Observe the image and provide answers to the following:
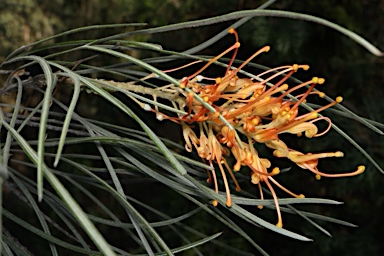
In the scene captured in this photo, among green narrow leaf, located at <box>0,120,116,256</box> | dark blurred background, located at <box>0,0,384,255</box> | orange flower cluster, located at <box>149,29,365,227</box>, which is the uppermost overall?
green narrow leaf, located at <box>0,120,116,256</box>

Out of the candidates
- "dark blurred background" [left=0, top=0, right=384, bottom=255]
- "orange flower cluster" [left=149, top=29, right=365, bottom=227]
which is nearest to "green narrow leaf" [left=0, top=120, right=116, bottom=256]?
"orange flower cluster" [left=149, top=29, right=365, bottom=227]

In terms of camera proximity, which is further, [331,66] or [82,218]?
[331,66]

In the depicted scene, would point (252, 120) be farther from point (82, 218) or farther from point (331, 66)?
point (331, 66)

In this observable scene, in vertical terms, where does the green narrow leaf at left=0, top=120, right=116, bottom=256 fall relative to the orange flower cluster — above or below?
above

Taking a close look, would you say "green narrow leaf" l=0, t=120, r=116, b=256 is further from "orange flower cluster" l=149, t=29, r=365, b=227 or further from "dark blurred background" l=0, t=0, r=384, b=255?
"dark blurred background" l=0, t=0, r=384, b=255

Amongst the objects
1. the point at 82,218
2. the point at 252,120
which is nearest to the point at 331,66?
the point at 252,120

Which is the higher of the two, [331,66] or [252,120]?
[252,120]

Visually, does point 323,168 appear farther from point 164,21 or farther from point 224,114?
point 224,114

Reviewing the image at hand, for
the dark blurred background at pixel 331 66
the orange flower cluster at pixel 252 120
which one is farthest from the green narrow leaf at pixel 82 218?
the dark blurred background at pixel 331 66

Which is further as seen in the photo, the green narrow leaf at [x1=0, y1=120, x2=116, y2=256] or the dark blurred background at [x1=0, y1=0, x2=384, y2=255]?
the dark blurred background at [x1=0, y1=0, x2=384, y2=255]
